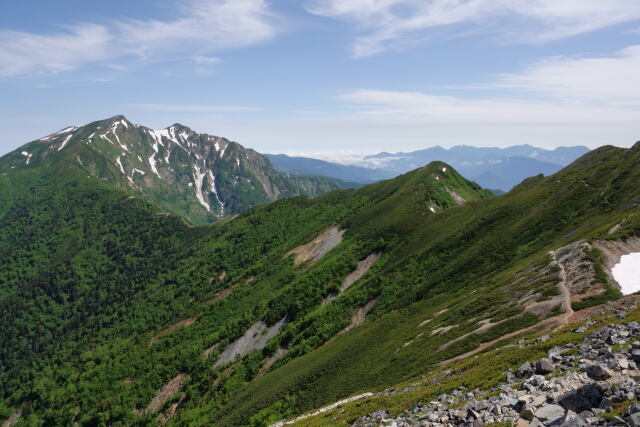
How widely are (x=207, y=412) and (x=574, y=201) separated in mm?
111008

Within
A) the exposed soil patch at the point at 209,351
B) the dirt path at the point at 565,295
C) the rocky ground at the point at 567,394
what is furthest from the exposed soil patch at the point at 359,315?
the rocky ground at the point at 567,394

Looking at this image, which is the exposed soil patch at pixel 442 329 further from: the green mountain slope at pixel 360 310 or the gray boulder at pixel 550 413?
the gray boulder at pixel 550 413

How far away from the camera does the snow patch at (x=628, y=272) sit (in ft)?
172

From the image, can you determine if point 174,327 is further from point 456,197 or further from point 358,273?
point 456,197

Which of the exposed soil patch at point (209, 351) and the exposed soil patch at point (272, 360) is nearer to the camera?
the exposed soil patch at point (272, 360)

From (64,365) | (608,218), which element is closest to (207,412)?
(608,218)

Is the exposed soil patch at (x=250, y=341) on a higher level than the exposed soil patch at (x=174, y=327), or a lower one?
higher

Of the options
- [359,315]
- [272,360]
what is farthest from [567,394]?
[272,360]

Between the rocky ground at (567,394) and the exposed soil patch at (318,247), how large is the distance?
140 m

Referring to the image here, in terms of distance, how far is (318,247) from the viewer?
181500mm

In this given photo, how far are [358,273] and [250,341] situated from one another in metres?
44.0

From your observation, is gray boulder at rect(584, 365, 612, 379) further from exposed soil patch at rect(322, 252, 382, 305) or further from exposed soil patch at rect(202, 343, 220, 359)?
exposed soil patch at rect(202, 343, 220, 359)

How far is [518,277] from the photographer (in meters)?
67.2

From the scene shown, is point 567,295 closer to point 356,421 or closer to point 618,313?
point 618,313
